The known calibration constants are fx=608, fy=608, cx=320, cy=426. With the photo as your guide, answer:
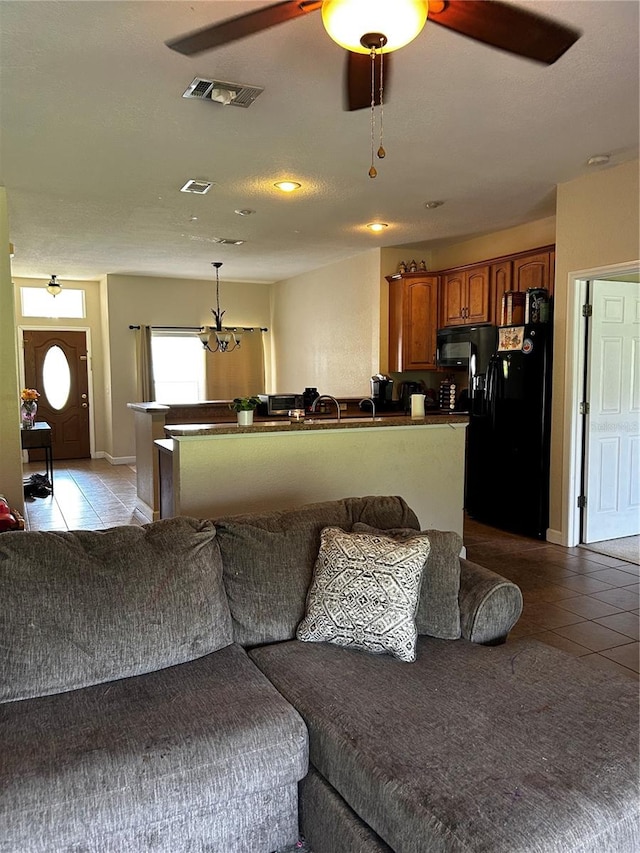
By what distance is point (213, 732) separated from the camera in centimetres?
155

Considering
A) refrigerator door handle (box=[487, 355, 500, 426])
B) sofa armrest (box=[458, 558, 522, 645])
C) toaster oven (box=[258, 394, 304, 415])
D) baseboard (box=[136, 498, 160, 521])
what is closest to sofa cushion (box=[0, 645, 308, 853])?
sofa armrest (box=[458, 558, 522, 645])

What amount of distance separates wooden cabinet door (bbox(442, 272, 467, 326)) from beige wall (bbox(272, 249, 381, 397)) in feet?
2.51

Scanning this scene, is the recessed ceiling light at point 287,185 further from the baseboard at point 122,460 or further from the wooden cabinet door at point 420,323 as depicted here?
the baseboard at point 122,460

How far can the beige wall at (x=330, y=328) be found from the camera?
7160mm

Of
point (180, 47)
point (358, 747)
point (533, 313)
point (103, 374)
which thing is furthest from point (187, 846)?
point (103, 374)

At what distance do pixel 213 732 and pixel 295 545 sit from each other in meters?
0.82

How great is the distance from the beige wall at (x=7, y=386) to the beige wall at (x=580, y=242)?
4.20 metres

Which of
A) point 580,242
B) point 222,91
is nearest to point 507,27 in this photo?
point 222,91

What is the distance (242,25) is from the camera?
6.41ft

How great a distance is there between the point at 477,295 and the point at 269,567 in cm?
466

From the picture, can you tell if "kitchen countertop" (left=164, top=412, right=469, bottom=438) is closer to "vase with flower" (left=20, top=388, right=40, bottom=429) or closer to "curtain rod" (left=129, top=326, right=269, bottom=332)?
"vase with flower" (left=20, top=388, right=40, bottom=429)

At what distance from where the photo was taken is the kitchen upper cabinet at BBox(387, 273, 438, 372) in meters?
6.65

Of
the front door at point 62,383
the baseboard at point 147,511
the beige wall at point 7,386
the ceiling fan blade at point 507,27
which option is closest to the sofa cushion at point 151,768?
the ceiling fan blade at point 507,27

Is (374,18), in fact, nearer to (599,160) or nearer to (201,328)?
(599,160)
